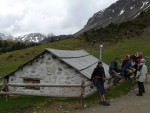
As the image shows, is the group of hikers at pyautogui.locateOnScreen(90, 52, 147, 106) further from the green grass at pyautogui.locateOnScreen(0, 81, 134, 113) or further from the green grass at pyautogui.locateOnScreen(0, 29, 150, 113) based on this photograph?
the green grass at pyautogui.locateOnScreen(0, 81, 134, 113)

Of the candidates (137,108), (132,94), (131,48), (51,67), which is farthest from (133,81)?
(131,48)

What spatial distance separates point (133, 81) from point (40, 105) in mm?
8585

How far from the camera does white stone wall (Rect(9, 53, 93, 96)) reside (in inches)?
861

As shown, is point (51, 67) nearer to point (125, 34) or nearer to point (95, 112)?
point (95, 112)

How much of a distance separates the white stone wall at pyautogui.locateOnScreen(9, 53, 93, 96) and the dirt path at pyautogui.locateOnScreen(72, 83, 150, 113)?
12.5 feet

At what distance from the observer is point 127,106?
17.0 m

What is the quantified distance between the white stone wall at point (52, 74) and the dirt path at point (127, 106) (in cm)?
Answer: 380

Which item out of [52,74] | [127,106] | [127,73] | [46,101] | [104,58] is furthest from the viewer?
[104,58]

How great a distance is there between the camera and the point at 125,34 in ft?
282

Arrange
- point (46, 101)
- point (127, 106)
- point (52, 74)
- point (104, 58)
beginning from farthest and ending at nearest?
point (104, 58) → point (52, 74) → point (46, 101) → point (127, 106)

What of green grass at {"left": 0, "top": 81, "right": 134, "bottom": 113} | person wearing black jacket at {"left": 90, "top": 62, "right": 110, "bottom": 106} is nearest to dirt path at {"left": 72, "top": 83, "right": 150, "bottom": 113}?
person wearing black jacket at {"left": 90, "top": 62, "right": 110, "bottom": 106}

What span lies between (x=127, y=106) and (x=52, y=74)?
23.1 feet

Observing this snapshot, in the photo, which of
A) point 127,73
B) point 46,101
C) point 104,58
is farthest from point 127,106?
point 104,58

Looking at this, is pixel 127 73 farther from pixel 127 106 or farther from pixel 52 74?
pixel 127 106
